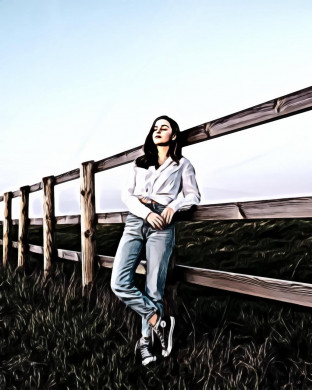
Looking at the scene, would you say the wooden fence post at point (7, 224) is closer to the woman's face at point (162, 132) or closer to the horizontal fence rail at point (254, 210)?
the woman's face at point (162, 132)

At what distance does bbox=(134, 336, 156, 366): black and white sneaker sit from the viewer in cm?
357

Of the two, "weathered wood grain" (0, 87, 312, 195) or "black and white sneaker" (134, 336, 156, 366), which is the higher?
"weathered wood grain" (0, 87, 312, 195)

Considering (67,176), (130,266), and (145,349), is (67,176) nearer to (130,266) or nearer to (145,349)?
(130,266)

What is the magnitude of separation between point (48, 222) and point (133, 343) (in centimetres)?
392

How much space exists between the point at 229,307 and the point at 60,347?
1.83 meters

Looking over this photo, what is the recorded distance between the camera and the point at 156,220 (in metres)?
3.66

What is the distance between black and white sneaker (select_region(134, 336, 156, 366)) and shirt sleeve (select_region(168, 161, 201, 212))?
3.33ft

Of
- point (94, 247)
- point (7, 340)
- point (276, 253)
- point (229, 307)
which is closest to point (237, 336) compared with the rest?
point (229, 307)

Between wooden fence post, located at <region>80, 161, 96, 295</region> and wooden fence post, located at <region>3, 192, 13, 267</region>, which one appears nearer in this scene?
wooden fence post, located at <region>80, 161, 96, 295</region>

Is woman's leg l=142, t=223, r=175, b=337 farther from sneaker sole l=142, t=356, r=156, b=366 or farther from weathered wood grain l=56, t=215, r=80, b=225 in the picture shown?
weathered wood grain l=56, t=215, r=80, b=225

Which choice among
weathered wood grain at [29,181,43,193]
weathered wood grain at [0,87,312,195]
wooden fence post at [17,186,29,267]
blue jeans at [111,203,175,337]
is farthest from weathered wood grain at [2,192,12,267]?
blue jeans at [111,203,175,337]

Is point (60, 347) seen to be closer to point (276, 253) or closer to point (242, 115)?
point (242, 115)

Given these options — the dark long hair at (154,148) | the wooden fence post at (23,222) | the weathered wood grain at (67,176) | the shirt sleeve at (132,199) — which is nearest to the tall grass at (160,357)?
the shirt sleeve at (132,199)

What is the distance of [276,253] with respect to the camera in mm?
7633
